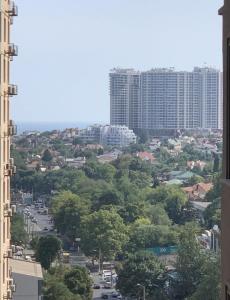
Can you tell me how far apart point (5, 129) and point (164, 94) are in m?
86.4

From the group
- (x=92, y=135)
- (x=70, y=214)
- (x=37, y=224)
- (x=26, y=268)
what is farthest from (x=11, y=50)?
(x=92, y=135)

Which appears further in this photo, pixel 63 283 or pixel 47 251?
pixel 47 251

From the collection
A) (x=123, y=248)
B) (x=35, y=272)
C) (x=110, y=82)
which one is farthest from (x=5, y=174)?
(x=110, y=82)

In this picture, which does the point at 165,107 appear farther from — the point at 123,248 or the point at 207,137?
the point at 123,248

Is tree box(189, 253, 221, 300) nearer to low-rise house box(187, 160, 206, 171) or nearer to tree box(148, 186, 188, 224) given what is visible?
tree box(148, 186, 188, 224)

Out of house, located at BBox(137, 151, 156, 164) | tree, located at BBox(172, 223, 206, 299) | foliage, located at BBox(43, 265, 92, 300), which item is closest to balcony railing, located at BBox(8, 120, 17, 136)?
foliage, located at BBox(43, 265, 92, 300)

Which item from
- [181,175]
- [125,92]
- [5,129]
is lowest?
[181,175]

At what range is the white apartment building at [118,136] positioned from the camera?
9075 cm

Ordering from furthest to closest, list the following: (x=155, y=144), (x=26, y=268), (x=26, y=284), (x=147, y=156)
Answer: (x=155, y=144)
(x=147, y=156)
(x=26, y=268)
(x=26, y=284)

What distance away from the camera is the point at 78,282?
1998cm

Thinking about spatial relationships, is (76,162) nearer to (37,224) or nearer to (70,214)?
(37,224)

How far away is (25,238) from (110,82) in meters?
71.0

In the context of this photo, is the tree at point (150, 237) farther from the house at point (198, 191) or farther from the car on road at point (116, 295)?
the house at point (198, 191)

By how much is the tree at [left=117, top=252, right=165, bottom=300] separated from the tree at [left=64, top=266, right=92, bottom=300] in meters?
1.12
